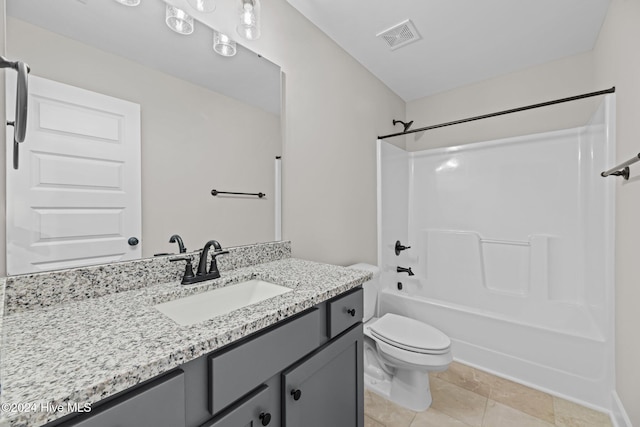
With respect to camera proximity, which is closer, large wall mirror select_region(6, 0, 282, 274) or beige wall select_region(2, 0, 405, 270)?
large wall mirror select_region(6, 0, 282, 274)

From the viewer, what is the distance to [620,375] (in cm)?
152

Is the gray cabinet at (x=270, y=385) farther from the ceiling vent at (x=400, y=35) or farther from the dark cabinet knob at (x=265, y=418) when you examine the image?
the ceiling vent at (x=400, y=35)

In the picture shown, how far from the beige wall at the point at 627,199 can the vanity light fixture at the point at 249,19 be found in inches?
67.4

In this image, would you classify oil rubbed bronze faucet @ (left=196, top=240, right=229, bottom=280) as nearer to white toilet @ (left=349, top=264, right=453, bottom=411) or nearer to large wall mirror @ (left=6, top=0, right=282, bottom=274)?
large wall mirror @ (left=6, top=0, right=282, bottom=274)

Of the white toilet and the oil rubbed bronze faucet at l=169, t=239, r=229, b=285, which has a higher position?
the oil rubbed bronze faucet at l=169, t=239, r=229, b=285

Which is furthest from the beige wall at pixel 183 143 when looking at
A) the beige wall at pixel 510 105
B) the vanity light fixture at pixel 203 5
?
the beige wall at pixel 510 105

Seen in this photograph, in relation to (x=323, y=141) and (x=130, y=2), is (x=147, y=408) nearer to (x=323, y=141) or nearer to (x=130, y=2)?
(x=130, y=2)

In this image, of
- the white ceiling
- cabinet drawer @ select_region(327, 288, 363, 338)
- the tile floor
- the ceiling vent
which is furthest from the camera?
the ceiling vent

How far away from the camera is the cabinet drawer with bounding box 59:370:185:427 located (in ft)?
1.55

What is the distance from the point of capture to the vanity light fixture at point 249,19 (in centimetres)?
129

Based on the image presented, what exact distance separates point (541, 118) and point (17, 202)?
3.22 m

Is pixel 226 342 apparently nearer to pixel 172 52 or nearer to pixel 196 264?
pixel 196 264

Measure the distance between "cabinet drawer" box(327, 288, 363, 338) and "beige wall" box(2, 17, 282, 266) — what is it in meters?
0.59

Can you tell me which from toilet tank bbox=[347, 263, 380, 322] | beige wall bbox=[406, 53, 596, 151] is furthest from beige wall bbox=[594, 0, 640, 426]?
toilet tank bbox=[347, 263, 380, 322]
